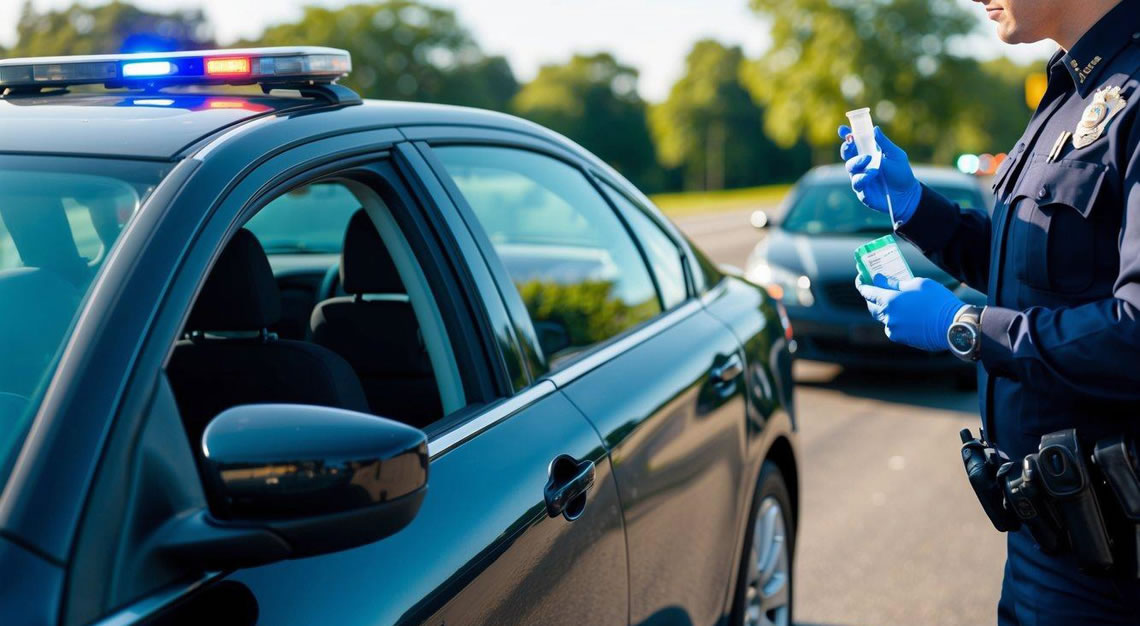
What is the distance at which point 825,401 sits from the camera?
25.0 ft

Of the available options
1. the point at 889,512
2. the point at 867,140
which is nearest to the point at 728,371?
the point at 867,140

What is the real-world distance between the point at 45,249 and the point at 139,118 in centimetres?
30

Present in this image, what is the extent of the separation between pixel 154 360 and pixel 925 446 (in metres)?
5.67

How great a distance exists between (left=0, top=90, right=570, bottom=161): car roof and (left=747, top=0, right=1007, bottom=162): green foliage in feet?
184

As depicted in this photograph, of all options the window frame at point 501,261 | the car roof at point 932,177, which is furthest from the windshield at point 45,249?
the car roof at point 932,177

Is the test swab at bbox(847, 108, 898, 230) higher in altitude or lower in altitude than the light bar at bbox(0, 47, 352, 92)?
lower

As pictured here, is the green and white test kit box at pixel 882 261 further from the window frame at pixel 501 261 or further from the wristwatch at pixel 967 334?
the window frame at pixel 501 261

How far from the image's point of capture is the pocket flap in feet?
6.40

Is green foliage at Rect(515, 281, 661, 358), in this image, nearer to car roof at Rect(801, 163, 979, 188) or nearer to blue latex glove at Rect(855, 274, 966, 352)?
blue latex glove at Rect(855, 274, 966, 352)

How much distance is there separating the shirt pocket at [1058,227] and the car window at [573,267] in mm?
992

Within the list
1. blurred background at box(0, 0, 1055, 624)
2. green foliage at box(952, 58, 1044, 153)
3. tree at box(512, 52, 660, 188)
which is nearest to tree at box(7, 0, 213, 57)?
blurred background at box(0, 0, 1055, 624)

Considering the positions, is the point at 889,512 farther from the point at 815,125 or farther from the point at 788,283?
the point at 815,125

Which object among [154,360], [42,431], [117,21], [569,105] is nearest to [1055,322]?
[154,360]

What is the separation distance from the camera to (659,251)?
3.31 m
